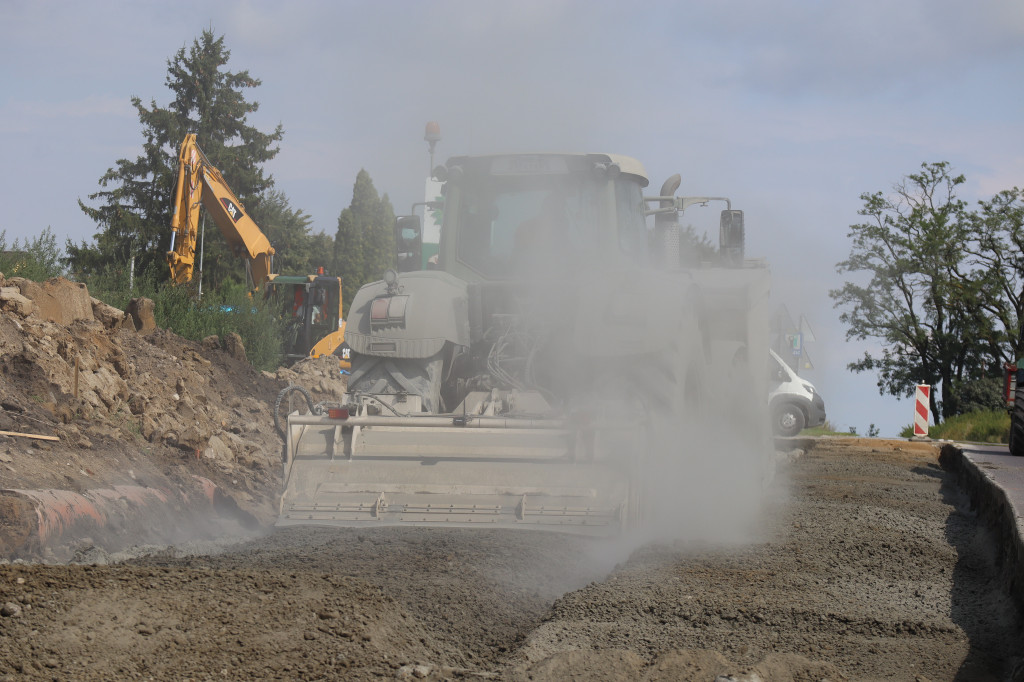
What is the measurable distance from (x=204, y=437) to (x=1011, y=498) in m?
8.13

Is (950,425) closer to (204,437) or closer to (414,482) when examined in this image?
(204,437)

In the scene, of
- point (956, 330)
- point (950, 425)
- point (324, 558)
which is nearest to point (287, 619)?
point (324, 558)

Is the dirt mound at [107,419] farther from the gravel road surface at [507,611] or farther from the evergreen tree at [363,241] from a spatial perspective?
the evergreen tree at [363,241]

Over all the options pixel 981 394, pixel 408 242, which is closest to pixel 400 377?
pixel 408 242

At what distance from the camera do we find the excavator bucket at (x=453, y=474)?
20.8ft

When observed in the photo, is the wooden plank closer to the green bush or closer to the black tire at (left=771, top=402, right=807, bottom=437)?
the green bush

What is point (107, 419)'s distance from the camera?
34.8 feet

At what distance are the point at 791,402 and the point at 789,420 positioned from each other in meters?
0.38

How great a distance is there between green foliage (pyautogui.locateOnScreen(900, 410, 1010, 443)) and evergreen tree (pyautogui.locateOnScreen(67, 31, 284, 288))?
22545 millimetres

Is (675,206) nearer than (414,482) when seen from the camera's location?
No

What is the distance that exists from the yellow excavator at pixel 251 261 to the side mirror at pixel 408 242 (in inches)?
394

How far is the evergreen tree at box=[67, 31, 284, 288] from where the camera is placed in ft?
113

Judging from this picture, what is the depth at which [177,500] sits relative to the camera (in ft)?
29.7

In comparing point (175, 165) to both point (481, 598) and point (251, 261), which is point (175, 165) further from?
point (481, 598)
